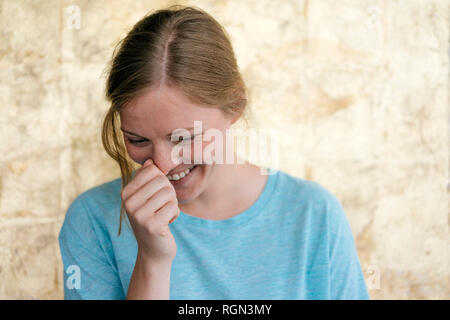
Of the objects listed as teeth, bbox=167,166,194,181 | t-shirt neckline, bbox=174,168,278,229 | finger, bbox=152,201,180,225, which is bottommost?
t-shirt neckline, bbox=174,168,278,229

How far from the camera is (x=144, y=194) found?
862 mm

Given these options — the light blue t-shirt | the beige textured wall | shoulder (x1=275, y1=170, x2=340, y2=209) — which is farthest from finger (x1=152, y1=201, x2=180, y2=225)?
the beige textured wall

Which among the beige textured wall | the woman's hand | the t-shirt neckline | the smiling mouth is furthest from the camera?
the beige textured wall

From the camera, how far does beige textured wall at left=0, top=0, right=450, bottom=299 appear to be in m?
A: 1.38

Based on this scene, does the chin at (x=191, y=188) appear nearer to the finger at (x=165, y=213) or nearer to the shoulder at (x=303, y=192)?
the finger at (x=165, y=213)

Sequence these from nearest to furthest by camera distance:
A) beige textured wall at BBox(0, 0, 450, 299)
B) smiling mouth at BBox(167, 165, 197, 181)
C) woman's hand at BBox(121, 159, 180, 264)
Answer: woman's hand at BBox(121, 159, 180, 264), smiling mouth at BBox(167, 165, 197, 181), beige textured wall at BBox(0, 0, 450, 299)

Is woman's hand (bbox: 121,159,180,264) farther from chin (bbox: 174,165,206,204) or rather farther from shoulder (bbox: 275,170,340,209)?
shoulder (bbox: 275,170,340,209)

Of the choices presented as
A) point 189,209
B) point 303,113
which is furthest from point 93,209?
point 303,113

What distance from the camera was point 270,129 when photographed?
1531mm

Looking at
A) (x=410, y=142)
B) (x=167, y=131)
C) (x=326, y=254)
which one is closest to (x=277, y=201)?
(x=326, y=254)
